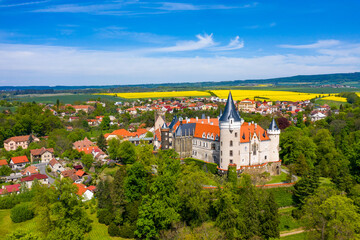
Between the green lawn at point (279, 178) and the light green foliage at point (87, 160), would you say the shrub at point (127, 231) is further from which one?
the light green foliage at point (87, 160)

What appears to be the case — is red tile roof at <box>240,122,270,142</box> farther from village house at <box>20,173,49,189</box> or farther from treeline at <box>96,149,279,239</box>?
village house at <box>20,173,49,189</box>

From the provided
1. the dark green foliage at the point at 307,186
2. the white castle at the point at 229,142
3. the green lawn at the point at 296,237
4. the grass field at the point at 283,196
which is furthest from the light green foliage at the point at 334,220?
the white castle at the point at 229,142

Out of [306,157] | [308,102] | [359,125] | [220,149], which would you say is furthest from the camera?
[308,102]

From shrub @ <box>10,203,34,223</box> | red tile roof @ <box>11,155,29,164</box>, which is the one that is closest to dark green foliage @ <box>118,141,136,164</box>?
shrub @ <box>10,203,34,223</box>

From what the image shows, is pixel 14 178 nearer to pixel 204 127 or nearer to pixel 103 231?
pixel 103 231

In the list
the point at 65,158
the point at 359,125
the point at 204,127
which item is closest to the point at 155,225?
the point at 204,127

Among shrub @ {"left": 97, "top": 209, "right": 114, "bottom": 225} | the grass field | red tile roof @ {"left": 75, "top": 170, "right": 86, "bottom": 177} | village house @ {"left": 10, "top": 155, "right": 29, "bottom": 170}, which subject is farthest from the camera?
village house @ {"left": 10, "top": 155, "right": 29, "bottom": 170}
